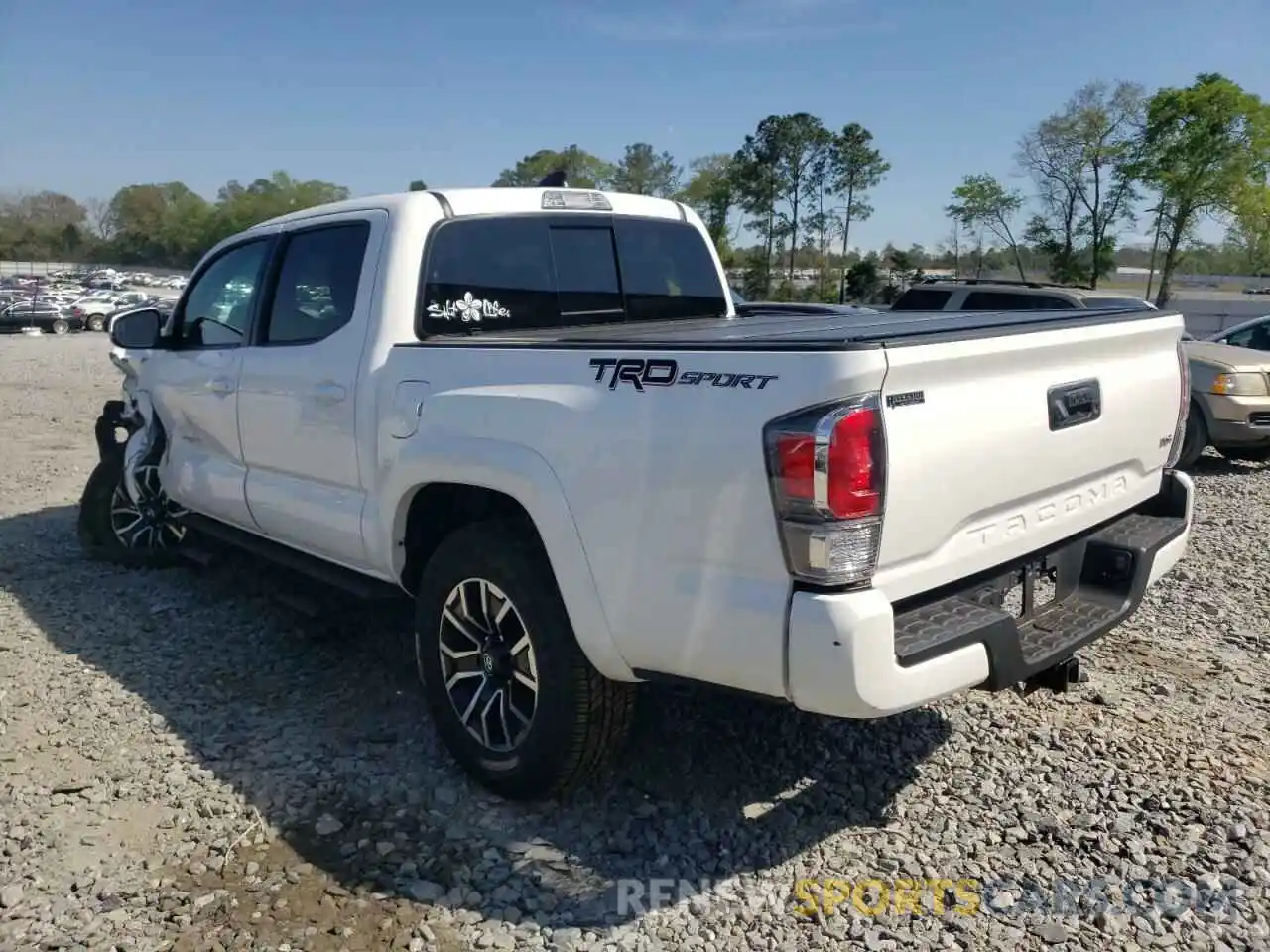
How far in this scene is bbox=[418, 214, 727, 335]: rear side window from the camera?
12.7ft

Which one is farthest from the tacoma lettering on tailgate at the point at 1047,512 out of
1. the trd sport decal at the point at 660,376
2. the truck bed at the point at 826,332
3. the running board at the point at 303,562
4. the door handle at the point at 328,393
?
the door handle at the point at 328,393

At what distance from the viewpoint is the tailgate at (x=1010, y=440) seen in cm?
248

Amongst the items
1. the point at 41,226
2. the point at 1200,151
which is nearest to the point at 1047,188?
the point at 1200,151

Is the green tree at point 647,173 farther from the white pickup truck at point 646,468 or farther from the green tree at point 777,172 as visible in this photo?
the white pickup truck at point 646,468

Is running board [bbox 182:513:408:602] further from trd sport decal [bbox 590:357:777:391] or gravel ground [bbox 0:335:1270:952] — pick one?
trd sport decal [bbox 590:357:777:391]

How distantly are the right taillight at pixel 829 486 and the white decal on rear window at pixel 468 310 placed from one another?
181cm

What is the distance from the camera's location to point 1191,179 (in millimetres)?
38688

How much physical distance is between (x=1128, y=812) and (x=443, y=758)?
2.31 metres

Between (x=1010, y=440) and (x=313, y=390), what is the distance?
8.60 feet

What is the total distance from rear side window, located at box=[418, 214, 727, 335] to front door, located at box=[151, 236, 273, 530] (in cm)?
123

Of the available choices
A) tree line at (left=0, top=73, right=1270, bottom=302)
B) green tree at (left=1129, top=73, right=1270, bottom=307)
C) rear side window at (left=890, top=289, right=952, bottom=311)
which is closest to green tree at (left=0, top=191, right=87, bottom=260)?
tree line at (left=0, top=73, right=1270, bottom=302)

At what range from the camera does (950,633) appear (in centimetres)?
260

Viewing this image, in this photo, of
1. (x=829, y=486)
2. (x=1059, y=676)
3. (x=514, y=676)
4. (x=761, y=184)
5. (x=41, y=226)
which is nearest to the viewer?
(x=829, y=486)

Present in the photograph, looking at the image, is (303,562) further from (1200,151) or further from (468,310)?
(1200,151)
